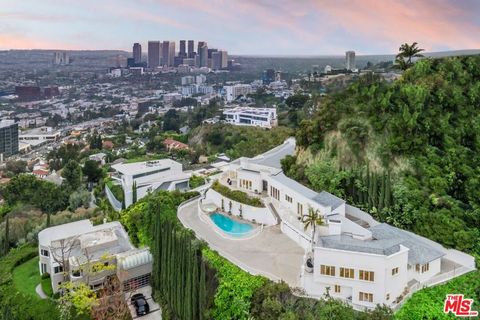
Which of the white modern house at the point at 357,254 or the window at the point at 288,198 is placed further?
the window at the point at 288,198

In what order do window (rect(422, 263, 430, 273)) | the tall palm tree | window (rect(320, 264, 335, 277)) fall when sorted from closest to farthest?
window (rect(320, 264, 335, 277)) → window (rect(422, 263, 430, 273)) → the tall palm tree

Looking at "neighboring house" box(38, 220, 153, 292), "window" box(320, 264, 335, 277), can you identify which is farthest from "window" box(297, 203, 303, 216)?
"neighboring house" box(38, 220, 153, 292)

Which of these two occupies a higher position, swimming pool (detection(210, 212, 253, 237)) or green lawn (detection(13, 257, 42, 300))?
swimming pool (detection(210, 212, 253, 237))

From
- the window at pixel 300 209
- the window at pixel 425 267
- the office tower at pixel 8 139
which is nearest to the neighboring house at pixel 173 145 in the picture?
the window at pixel 300 209

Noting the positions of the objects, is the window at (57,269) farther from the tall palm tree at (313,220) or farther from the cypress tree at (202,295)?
the tall palm tree at (313,220)

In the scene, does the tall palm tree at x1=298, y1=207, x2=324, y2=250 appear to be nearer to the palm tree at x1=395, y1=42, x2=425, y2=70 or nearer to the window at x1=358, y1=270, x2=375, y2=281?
the window at x1=358, y1=270, x2=375, y2=281

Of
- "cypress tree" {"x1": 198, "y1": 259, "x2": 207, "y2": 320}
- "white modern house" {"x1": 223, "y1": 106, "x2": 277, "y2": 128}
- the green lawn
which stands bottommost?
the green lawn
